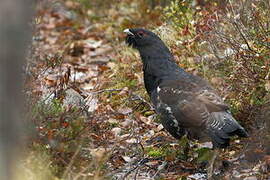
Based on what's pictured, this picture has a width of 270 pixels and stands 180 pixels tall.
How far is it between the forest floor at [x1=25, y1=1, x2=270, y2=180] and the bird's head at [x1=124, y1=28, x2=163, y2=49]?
0.78 meters

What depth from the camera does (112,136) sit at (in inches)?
309

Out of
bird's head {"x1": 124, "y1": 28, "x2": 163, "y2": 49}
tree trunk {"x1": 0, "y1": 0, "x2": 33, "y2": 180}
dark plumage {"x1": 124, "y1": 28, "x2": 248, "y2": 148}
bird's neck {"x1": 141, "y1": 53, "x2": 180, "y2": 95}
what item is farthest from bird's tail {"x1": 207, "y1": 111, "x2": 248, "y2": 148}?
tree trunk {"x1": 0, "y1": 0, "x2": 33, "y2": 180}

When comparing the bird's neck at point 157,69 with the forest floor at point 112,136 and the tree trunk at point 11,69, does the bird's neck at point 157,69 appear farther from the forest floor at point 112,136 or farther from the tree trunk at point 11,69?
the tree trunk at point 11,69

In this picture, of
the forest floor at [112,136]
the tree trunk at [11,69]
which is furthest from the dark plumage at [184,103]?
the tree trunk at [11,69]

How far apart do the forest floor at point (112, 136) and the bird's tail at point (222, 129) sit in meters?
0.20

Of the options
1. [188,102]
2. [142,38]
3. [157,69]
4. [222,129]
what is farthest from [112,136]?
[222,129]

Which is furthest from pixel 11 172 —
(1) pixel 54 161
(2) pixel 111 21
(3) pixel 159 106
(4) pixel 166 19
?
(2) pixel 111 21

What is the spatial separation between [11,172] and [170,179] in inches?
120

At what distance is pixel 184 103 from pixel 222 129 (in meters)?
0.71

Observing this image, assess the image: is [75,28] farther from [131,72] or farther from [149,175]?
[149,175]

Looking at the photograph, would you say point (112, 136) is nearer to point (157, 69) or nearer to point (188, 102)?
point (157, 69)

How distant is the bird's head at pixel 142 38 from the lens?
842 centimetres

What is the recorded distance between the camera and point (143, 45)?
845cm

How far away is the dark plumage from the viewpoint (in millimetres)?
6755
